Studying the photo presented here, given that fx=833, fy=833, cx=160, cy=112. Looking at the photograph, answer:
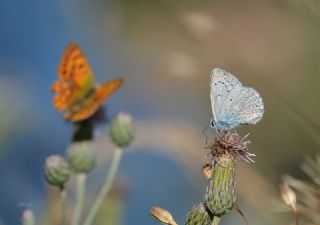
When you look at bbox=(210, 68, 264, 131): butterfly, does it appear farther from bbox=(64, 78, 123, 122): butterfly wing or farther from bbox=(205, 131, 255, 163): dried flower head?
bbox=(64, 78, 123, 122): butterfly wing

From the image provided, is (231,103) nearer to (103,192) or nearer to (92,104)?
(103,192)

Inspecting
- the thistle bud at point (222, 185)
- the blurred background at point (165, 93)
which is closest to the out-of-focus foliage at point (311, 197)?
the blurred background at point (165, 93)

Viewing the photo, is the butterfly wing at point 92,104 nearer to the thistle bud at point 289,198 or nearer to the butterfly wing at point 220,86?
the butterfly wing at point 220,86

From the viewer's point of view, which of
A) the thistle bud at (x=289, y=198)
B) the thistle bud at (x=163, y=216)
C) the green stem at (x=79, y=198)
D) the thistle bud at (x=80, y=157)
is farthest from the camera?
the thistle bud at (x=80, y=157)

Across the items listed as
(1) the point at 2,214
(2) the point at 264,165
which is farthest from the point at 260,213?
(2) the point at 264,165

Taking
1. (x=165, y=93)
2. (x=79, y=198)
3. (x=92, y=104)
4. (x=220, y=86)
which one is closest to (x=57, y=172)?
(x=79, y=198)

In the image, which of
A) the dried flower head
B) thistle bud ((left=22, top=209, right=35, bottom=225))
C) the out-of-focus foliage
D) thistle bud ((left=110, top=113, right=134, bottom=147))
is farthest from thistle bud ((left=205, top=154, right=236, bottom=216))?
thistle bud ((left=110, top=113, right=134, bottom=147))

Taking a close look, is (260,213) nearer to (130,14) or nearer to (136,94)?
(136,94)
